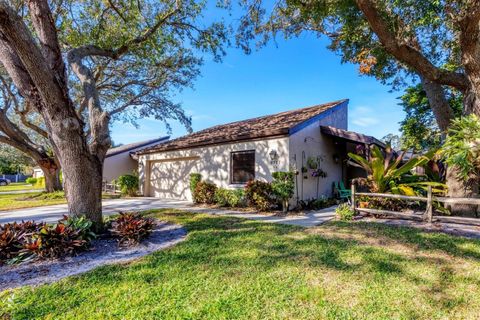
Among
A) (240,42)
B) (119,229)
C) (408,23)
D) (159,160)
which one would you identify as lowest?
(119,229)

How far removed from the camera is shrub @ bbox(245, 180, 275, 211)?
920 cm

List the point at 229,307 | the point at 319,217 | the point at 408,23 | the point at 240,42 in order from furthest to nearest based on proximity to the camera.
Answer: the point at 240,42
the point at 319,217
the point at 408,23
the point at 229,307

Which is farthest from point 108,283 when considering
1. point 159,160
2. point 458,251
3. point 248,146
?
point 159,160

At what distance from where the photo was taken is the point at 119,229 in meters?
5.73

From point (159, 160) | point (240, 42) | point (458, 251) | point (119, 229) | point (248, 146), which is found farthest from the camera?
point (159, 160)

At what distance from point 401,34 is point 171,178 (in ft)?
39.7

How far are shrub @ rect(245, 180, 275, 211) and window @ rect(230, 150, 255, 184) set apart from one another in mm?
1154

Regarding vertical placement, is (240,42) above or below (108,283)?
above

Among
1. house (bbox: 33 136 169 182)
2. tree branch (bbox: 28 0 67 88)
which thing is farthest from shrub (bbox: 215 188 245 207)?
house (bbox: 33 136 169 182)

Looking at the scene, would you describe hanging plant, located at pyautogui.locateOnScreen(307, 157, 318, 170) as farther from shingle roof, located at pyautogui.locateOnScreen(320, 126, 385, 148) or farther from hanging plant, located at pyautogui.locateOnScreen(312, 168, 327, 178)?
shingle roof, located at pyautogui.locateOnScreen(320, 126, 385, 148)

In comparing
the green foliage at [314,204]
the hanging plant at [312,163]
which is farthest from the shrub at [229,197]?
the hanging plant at [312,163]

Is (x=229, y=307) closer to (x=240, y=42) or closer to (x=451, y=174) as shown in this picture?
(x=451, y=174)

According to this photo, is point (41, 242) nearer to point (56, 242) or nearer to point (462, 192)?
point (56, 242)

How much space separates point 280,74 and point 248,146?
4910 millimetres
